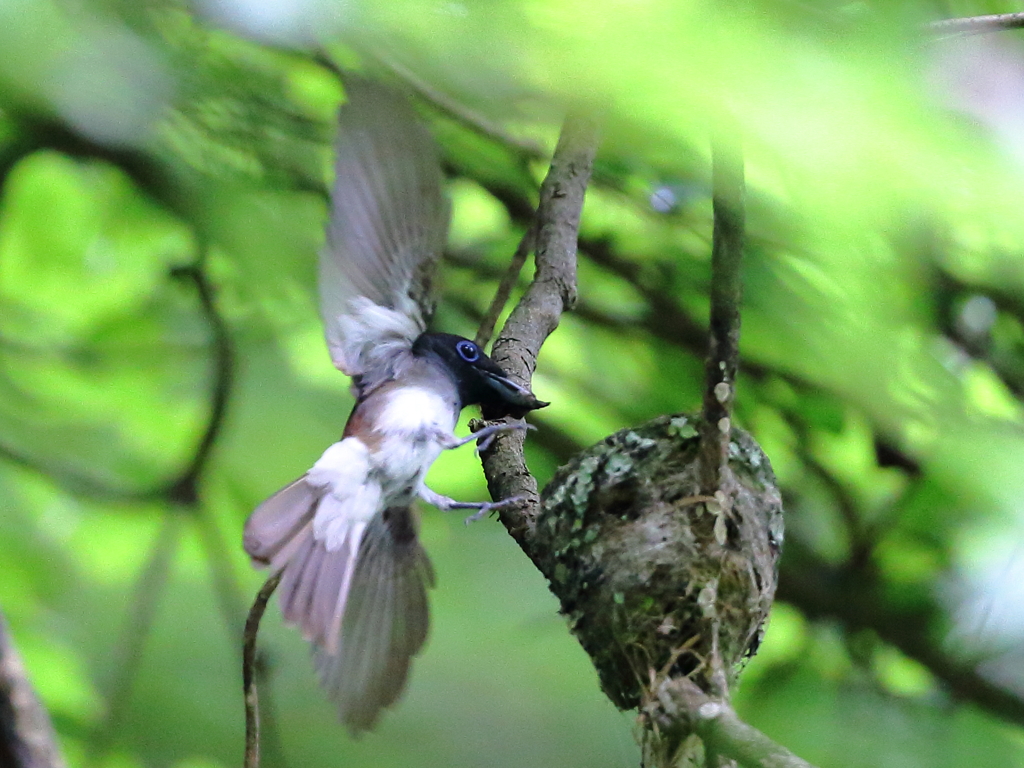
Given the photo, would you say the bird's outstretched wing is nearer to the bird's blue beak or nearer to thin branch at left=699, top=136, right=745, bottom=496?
the bird's blue beak

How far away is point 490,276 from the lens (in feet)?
8.57

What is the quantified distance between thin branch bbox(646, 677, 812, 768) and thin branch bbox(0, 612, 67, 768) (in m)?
0.64

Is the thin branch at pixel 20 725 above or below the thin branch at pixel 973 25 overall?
below

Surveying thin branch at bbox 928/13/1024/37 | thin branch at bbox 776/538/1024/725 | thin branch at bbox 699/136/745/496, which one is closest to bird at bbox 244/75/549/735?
thin branch at bbox 699/136/745/496

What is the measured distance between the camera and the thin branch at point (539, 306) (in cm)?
170

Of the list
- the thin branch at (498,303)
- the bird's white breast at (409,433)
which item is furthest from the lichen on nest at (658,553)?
the thin branch at (498,303)

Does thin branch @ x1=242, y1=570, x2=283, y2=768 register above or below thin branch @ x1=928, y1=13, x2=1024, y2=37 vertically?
below

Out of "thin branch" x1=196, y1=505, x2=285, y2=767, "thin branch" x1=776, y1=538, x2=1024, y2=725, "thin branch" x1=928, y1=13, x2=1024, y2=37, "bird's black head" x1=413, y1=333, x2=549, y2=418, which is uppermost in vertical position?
"thin branch" x1=928, y1=13, x2=1024, y2=37

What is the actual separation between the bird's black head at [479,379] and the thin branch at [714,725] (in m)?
0.58

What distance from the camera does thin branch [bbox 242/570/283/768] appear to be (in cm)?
152

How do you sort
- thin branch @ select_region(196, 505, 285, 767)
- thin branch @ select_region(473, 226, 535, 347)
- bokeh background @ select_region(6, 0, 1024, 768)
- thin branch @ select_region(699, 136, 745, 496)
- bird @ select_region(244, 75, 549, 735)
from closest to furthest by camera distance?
thin branch @ select_region(699, 136, 745, 496) < bird @ select_region(244, 75, 549, 735) < bokeh background @ select_region(6, 0, 1024, 768) < thin branch @ select_region(473, 226, 535, 347) < thin branch @ select_region(196, 505, 285, 767)

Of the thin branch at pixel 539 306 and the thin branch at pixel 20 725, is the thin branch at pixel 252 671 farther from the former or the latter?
the thin branch at pixel 20 725

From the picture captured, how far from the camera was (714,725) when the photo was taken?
1095mm

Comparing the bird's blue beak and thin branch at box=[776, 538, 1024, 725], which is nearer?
the bird's blue beak
